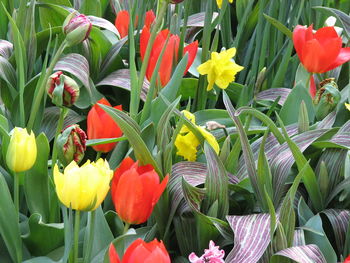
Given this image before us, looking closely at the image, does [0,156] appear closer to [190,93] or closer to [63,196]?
[63,196]

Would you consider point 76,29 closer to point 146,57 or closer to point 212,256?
point 146,57

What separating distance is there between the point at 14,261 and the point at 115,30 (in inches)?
28.4

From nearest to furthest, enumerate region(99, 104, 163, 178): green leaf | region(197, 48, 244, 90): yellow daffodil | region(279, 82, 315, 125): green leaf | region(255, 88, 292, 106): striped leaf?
region(99, 104, 163, 178): green leaf
region(197, 48, 244, 90): yellow daffodil
region(279, 82, 315, 125): green leaf
region(255, 88, 292, 106): striped leaf

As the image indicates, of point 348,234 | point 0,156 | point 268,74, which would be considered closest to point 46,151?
point 0,156

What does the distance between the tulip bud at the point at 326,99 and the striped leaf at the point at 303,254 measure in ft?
1.36

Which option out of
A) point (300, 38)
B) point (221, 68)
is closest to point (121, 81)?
point (221, 68)

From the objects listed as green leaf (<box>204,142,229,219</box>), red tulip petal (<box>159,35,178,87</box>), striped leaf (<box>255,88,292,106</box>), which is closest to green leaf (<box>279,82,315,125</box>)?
striped leaf (<box>255,88,292,106</box>)

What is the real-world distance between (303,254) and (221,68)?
48cm

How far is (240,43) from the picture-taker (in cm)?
194

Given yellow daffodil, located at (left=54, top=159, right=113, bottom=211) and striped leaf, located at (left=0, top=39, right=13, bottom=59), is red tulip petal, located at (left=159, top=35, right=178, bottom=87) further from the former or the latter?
yellow daffodil, located at (left=54, top=159, right=113, bottom=211)

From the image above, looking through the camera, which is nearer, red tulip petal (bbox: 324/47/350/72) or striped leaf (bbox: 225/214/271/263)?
striped leaf (bbox: 225/214/271/263)

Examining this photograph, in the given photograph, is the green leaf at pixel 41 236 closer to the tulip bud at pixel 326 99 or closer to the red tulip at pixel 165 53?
the red tulip at pixel 165 53

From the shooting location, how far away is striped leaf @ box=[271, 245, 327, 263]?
0.98 metres

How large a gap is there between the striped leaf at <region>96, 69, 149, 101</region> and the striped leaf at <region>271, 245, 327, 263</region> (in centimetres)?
63
